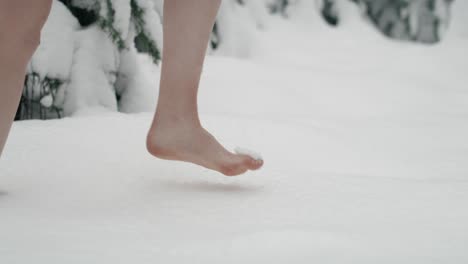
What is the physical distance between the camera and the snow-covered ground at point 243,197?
2.30 ft

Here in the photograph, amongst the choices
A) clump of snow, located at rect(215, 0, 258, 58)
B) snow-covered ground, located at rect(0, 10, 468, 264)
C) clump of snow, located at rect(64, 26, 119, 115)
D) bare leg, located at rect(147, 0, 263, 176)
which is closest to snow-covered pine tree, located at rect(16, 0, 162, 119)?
clump of snow, located at rect(64, 26, 119, 115)

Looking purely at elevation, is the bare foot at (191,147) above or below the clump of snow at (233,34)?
above

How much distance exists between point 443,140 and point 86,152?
1219 mm

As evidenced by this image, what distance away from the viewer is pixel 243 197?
98 centimetres

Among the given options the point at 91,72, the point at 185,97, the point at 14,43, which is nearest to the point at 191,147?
the point at 185,97

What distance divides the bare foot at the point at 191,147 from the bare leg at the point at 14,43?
0.27 m

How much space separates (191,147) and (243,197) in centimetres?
16

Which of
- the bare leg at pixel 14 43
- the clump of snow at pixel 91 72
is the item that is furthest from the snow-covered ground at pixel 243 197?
the clump of snow at pixel 91 72

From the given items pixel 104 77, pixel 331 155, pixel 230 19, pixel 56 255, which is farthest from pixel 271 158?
pixel 230 19

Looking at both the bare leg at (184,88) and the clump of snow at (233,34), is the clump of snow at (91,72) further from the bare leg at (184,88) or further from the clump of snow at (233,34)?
the clump of snow at (233,34)

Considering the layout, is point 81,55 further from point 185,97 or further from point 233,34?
point 233,34

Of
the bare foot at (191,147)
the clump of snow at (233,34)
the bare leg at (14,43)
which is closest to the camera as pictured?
the bare leg at (14,43)

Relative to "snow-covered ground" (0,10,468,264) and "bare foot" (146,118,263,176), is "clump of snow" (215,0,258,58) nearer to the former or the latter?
"snow-covered ground" (0,10,468,264)

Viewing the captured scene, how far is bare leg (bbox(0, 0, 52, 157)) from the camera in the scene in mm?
886
